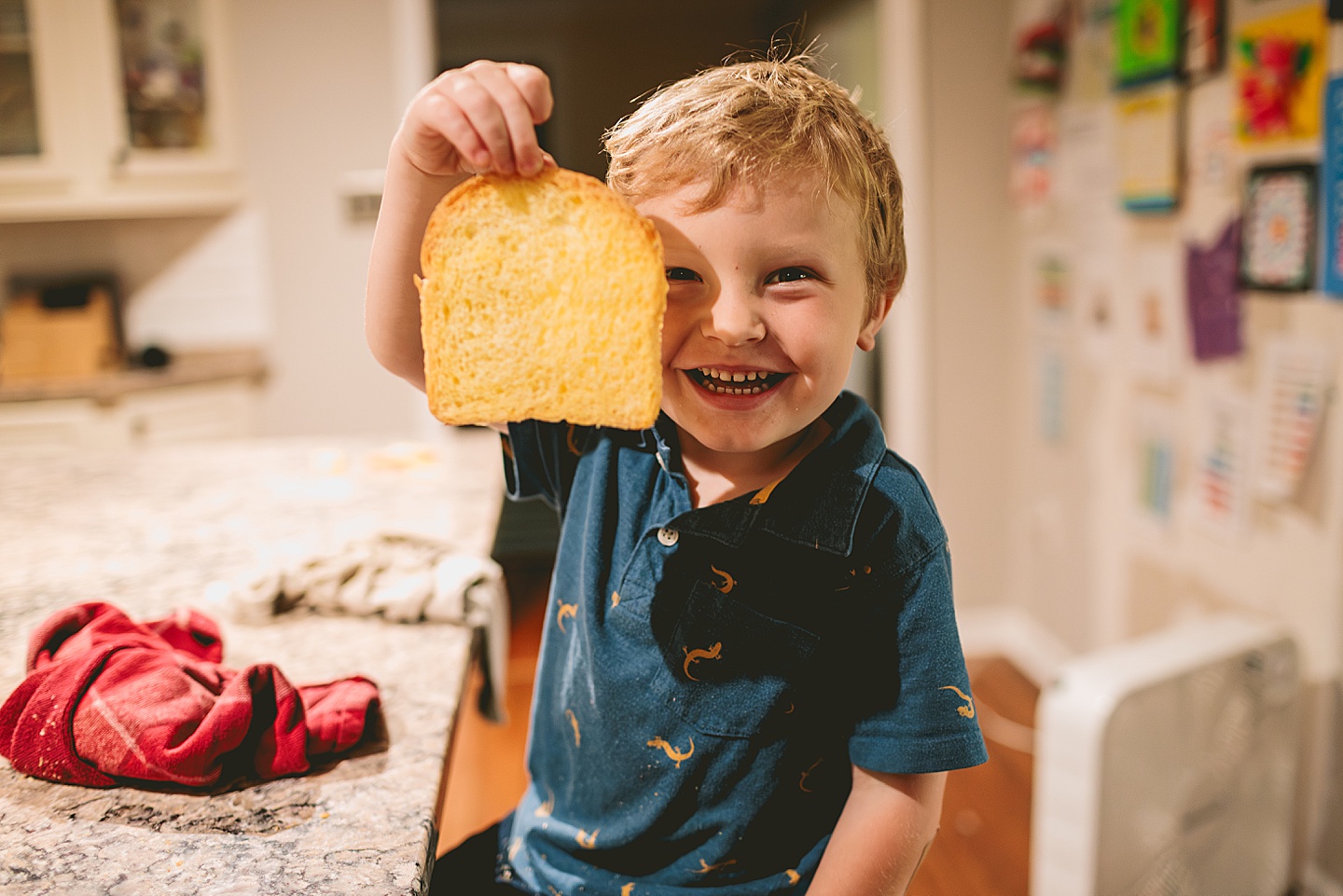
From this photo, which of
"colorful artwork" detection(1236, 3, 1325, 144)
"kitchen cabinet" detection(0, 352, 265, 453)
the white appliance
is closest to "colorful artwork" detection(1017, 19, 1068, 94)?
"colorful artwork" detection(1236, 3, 1325, 144)

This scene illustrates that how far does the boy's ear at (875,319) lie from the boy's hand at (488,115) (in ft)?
0.75

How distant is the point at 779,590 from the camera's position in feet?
2.04

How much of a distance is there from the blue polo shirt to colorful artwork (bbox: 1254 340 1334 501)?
1.17m

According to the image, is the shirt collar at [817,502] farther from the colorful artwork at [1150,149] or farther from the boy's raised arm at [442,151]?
the colorful artwork at [1150,149]

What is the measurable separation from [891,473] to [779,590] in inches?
4.2

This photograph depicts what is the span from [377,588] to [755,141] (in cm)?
52

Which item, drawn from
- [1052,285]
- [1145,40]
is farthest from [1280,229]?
[1052,285]

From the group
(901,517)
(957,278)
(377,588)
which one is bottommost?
(377,588)

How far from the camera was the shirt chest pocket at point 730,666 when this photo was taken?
62 centimetres

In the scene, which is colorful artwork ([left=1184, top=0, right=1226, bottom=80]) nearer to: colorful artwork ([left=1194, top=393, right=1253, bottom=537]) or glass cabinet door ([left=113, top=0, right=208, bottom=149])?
colorful artwork ([left=1194, top=393, right=1253, bottom=537])

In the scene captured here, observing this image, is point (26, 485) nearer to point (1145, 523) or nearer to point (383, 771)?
point (383, 771)

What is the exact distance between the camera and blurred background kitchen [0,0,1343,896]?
1513 millimetres

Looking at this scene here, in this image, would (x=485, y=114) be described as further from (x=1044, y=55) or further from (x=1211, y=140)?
(x=1044, y=55)

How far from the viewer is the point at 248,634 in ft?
2.67
